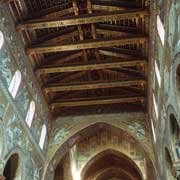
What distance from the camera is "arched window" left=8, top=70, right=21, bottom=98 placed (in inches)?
493

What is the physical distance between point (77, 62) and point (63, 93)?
291 centimetres

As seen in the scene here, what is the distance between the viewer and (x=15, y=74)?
42.6ft

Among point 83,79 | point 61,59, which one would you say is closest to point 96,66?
point 61,59

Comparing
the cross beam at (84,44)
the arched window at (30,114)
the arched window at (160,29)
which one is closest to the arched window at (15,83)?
the cross beam at (84,44)

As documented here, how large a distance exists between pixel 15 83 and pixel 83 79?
5.38 metres

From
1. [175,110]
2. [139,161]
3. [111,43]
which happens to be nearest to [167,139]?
[175,110]

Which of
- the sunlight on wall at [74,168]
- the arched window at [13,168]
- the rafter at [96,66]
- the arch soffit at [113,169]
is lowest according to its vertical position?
the arched window at [13,168]

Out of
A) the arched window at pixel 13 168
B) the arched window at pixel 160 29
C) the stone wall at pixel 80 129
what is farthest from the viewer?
the stone wall at pixel 80 129

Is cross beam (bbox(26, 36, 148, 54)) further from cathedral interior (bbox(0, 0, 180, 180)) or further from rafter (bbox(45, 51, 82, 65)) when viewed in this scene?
rafter (bbox(45, 51, 82, 65))

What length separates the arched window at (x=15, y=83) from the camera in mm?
12516

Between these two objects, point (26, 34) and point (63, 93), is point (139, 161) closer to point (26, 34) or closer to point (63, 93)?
point (63, 93)

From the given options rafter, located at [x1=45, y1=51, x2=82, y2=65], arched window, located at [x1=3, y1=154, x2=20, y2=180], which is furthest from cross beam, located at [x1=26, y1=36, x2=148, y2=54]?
arched window, located at [x1=3, y1=154, x2=20, y2=180]

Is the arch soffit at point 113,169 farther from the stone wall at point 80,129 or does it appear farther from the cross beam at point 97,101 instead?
the cross beam at point 97,101

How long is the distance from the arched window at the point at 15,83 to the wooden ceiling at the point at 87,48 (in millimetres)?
1373
